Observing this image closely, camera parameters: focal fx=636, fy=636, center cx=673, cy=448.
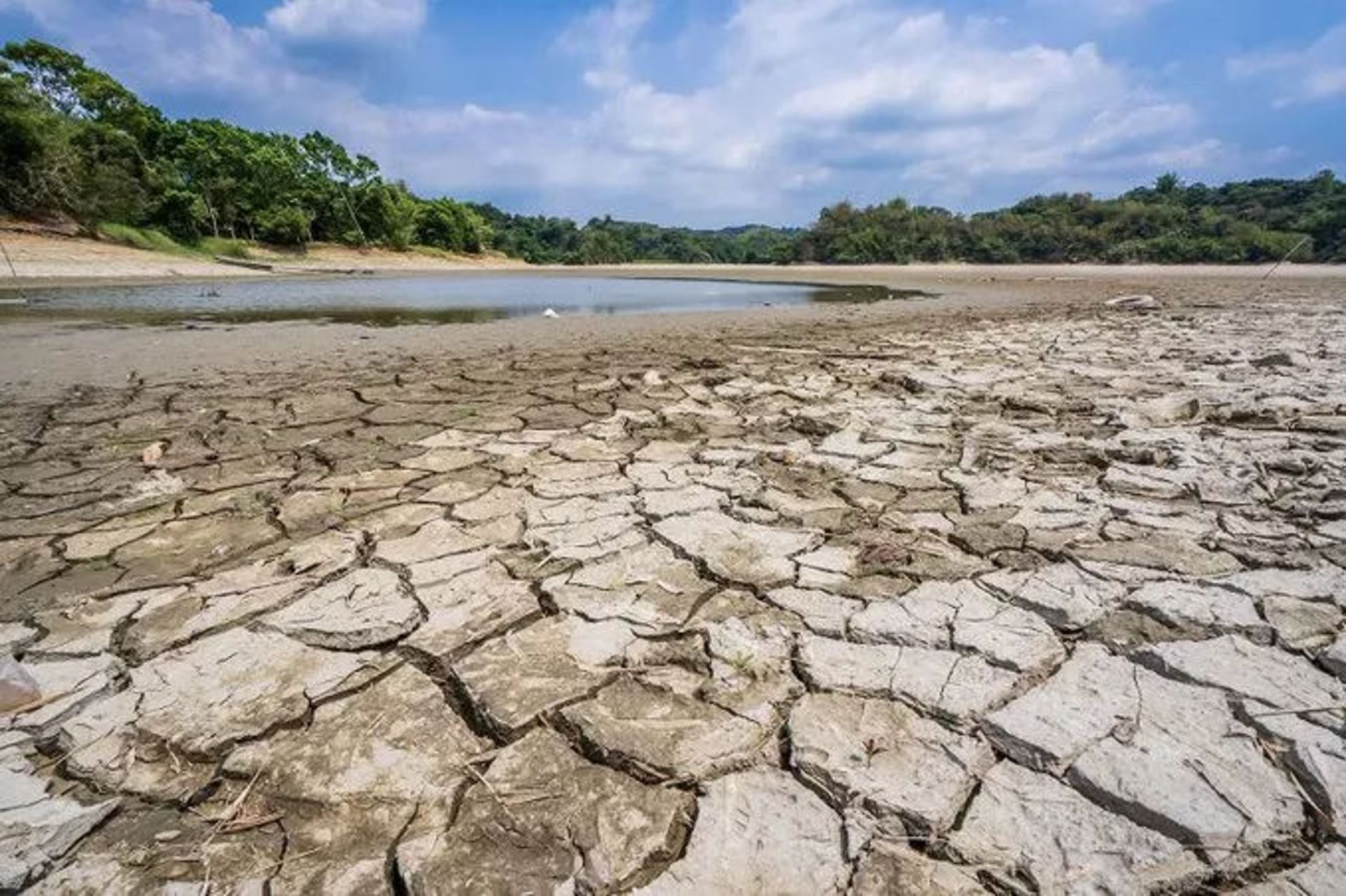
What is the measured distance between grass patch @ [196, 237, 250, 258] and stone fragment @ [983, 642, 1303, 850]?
33145 millimetres

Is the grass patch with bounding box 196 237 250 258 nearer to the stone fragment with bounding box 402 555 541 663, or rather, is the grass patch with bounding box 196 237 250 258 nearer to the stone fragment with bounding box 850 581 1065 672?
the stone fragment with bounding box 402 555 541 663

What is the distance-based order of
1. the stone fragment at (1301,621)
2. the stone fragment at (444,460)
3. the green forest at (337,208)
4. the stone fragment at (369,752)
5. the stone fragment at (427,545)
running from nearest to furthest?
the stone fragment at (369,752), the stone fragment at (1301,621), the stone fragment at (427,545), the stone fragment at (444,460), the green forest at (337,208)

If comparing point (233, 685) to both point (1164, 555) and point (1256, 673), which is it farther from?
point (1164, 555)

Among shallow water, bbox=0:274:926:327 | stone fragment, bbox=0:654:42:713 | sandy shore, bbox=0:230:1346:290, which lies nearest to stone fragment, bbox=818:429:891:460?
stone fragment, bbox=0:654:42:713

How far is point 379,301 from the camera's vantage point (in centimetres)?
1240

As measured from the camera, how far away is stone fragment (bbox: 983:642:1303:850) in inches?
38.1

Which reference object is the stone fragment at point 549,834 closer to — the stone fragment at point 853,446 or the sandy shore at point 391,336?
the stone fragment at point 853,446

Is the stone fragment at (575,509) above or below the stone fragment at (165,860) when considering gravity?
below

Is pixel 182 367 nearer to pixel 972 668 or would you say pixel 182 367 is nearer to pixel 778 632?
pixel 778 632

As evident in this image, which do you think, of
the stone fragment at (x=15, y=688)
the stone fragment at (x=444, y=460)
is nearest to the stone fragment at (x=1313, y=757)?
the stone fragment at (x=15, y=688)

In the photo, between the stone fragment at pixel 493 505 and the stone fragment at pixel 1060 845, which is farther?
the stone fragment at pixel 493 505

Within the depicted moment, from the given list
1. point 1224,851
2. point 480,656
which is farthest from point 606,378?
point 1224,851

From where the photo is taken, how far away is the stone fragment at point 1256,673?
1.19 meters

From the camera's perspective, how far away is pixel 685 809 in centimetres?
104
